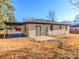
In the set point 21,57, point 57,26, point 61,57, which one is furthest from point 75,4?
point 57,26

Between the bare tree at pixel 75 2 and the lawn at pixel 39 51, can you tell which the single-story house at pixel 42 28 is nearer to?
the lawn at pixel 39 51

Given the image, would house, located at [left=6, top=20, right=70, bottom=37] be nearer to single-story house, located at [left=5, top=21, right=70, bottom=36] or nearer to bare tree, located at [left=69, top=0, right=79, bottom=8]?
single-story house, located at [left=5, top=21, right=70, bottom=36]

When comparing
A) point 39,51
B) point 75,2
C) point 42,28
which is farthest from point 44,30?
point 75,2

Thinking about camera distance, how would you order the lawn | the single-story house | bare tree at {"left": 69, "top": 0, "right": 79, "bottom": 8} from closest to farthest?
the lawn
bare tree at {"left": 69, "top": 0, "right": 79, "bottom": 8}
the single-story house

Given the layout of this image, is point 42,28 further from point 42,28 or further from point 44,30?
point 44,30

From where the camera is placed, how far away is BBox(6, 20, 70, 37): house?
943 inches

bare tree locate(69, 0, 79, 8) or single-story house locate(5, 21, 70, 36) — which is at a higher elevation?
bare tree locate(69, 0, 79, 8)

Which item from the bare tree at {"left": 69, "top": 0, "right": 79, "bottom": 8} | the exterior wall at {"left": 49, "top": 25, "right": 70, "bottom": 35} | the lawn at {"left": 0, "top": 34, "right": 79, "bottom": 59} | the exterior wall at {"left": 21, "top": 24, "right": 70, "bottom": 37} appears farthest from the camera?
the exterior wall at {"left": 49, "top": 25, "right": 70, "bottom": 35}

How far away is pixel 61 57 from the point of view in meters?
9.09

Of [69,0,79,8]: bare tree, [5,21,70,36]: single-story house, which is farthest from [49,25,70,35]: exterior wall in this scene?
[69,0,79,8]: bare tree

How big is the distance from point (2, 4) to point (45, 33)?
15020mm

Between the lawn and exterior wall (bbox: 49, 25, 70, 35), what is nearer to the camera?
the lawn

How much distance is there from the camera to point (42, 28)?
2577cm

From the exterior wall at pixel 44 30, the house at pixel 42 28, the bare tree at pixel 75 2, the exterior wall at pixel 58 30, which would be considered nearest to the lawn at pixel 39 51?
the bare tree at pixel 75 2
